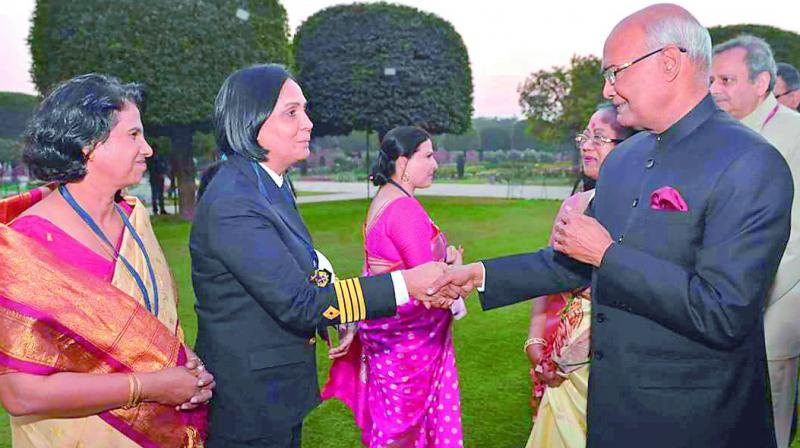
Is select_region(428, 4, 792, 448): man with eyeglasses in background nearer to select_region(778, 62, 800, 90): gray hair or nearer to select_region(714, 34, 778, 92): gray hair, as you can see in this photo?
select_region(714, 34, 778, 92): gray hair

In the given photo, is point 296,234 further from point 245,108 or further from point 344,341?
point 344,341

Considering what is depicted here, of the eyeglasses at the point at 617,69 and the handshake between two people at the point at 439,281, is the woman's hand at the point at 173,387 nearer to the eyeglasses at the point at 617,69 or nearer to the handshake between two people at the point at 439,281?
the handshake between two people at the point at 439,281

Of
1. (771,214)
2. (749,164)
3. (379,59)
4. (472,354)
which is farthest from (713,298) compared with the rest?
(379,59)

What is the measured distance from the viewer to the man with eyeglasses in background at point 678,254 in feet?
6.48

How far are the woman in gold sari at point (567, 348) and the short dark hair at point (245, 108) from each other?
158cm

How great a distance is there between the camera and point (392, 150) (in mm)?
4512

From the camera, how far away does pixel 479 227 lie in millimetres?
16656

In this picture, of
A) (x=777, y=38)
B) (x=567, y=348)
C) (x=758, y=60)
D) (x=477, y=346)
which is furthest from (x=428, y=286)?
(x=777, y=38)

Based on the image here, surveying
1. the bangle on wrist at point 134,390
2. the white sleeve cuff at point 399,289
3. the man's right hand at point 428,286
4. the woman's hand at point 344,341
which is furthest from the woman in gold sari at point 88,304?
the woman's hand at point 344,341

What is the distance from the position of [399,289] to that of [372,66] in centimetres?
2197

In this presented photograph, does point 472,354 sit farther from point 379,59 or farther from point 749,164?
point 379,59

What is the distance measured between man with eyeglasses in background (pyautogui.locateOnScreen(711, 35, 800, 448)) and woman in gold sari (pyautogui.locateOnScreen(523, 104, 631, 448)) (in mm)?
770

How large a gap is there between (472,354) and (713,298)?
4756 millimetres

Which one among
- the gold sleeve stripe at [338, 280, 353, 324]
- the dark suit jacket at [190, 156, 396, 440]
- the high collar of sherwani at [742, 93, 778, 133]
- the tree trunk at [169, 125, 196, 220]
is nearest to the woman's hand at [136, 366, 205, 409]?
the dark suit jacket at [190, 156, 396, 440]
